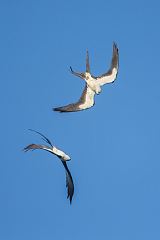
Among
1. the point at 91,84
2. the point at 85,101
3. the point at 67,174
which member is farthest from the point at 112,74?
the point at 67,174

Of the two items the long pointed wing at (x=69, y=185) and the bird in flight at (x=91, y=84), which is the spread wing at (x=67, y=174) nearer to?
the long pointed wing at (x=69, y=185)

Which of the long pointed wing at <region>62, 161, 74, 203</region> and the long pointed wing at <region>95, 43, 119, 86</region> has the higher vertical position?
the long pointed wing at <region>95, 43, 119, 86</region>

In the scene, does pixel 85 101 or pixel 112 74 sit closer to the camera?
pixel 112 74

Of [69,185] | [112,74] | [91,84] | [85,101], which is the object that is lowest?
[69,185]

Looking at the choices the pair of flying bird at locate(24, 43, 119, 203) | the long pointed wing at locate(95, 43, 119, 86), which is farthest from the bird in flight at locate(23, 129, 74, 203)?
the long pointed wing at locate(95, 43, 119, 86)

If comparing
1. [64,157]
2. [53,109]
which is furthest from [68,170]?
[53,109]

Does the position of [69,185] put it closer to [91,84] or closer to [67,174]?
[67,174]

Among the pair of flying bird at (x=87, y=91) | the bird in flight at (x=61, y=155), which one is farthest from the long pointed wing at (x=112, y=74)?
the bird in flight at (x=61, y=155)

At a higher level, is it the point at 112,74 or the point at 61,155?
the point at 112,74

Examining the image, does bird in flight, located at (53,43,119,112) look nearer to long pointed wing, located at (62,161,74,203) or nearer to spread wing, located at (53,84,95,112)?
spread wing, located at (53,84,95,112)

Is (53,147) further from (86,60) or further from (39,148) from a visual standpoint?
(86,60)

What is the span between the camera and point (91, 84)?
110 ft

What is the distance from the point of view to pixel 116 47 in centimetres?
3306

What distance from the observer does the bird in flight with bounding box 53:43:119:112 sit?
33.2 m
